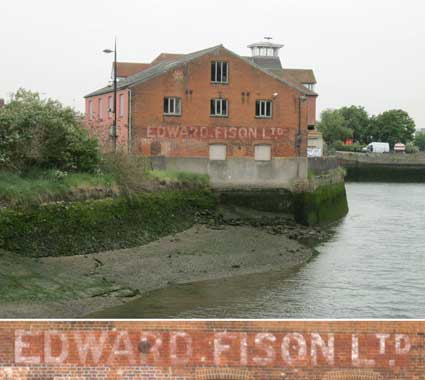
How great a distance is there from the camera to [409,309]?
24.6m

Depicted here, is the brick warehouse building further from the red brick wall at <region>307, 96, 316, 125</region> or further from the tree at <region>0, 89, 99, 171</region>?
the red brick wall at <region>307, 96, 316, 125</region>

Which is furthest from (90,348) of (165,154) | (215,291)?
(165,154)

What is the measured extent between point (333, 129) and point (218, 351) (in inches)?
5221

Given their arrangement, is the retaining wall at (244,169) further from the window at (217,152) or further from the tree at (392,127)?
the tree at (392,127)

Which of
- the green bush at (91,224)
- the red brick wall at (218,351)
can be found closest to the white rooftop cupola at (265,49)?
the green bush at (91,224)

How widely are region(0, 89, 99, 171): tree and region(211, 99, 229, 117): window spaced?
526 inches

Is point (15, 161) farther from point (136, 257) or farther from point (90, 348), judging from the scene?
point (90, 348)

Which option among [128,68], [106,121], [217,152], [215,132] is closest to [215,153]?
[217,152]

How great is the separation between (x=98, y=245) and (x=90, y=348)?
1557cm

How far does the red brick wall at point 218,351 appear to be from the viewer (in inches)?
570

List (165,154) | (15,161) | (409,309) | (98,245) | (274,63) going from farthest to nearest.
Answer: (274,63)
(165,154)
(15,161)
(98,245)
(409,309)

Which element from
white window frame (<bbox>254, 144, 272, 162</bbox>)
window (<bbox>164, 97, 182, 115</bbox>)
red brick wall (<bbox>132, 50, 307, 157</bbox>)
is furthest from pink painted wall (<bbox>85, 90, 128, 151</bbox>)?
white window frame (<bbox>254, 144, 272, 162</bbox>)

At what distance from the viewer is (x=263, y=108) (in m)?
48.5

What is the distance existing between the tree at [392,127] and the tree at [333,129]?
1069cm
